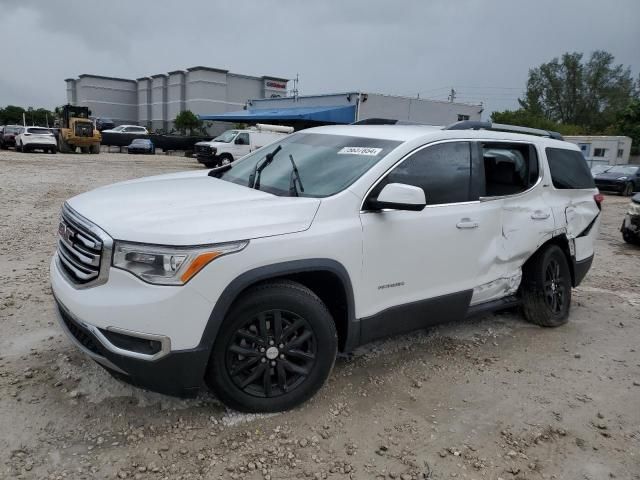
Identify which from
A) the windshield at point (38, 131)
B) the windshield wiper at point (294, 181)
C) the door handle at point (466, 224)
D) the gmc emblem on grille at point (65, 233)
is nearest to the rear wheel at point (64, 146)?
the windshield at point (38, 131)

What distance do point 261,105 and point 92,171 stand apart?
63.8 ft

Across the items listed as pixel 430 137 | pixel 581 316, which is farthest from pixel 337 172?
pixel 581 316

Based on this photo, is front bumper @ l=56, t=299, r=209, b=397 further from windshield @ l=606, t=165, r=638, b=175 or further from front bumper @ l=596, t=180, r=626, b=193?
windshield @ l=606, t=165, r=638, b=175

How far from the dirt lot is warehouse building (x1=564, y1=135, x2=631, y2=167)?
93.7 feet

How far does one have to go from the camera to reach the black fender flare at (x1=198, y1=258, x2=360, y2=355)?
2.63 m

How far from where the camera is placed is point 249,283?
2695 millimetres

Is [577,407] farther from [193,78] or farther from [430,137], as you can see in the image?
[193,78]

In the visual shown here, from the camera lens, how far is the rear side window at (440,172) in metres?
3.50

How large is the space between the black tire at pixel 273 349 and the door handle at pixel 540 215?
90.2 inches

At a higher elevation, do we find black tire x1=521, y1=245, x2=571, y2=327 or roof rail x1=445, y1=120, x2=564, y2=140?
roof rail x1=445, y1=120, x2=564, y2=140

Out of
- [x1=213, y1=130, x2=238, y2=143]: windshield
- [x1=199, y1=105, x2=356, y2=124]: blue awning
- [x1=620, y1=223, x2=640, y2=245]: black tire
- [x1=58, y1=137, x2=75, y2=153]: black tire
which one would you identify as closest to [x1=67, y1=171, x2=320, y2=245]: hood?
[x1=620, y1=223, x2=640, y2=245]: black tire

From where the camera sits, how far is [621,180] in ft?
67.8

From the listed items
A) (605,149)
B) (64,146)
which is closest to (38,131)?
(64,146)

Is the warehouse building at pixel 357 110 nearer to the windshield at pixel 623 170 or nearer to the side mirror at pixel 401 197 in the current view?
the windshield at pixel 623 170
